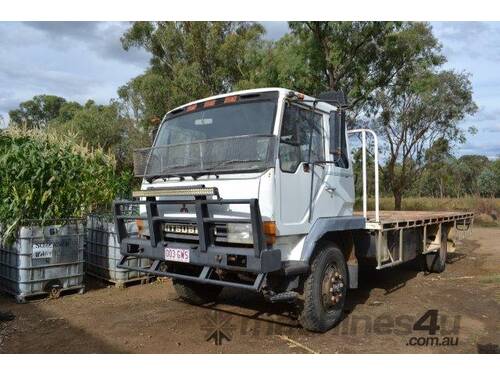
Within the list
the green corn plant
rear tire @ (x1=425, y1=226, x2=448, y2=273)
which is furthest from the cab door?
rear tire @ (x1=425, y1=226, x2=448, y2=273)

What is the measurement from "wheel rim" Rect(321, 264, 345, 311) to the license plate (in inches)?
62.6

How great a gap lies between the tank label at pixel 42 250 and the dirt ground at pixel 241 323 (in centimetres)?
64

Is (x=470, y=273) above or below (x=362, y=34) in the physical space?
below

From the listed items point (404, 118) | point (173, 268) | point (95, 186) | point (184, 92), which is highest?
point (184, 92)

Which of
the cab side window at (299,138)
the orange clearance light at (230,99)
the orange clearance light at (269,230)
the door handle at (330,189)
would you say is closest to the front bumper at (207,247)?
the orange clearance light at (269,230)

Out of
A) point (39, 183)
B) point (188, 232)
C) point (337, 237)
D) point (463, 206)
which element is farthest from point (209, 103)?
point (463, 206)

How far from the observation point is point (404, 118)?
19141 millimetres

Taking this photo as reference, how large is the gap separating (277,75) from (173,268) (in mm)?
11718

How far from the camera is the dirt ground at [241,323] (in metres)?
4.80

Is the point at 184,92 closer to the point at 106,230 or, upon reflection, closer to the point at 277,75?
the point at 277,75

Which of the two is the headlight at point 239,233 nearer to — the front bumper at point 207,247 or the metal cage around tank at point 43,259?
the front bumper at point 207,247

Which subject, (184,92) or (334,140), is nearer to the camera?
(334,140)

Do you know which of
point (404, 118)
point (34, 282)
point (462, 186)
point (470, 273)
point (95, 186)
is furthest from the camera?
point (462, 186)

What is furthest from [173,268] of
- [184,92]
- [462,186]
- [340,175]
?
[462,186]
